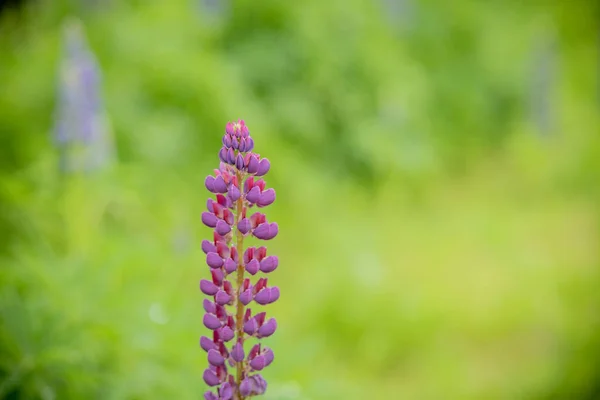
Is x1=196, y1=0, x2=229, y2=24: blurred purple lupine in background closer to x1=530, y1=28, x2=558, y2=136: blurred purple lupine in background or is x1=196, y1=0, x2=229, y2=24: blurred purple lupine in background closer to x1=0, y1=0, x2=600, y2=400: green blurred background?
x1=0, y1=0, x2=600, y2=400: green blurred background

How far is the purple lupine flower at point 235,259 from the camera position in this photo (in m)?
1.30

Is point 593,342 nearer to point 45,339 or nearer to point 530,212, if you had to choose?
point 530,212

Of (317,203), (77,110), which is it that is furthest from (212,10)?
(77,110)

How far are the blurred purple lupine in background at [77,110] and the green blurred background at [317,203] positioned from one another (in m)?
0.04

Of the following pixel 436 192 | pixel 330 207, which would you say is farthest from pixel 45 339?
pixel 436 192

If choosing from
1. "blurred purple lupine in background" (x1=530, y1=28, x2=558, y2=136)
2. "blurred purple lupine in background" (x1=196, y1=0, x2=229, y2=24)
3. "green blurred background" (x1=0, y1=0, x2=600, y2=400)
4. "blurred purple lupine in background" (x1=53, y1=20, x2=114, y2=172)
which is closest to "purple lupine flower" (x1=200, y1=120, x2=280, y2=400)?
"green blurred background" (x1=0, y1=0, x2=600, y2=400)

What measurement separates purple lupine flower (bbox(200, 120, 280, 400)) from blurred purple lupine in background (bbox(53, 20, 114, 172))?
1728mm

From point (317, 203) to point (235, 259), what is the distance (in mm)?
2970

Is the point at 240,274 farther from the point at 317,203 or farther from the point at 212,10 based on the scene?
the point at 212,10

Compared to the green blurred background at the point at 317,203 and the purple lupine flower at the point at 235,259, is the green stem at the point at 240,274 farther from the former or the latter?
the green blurred background at the point at 317,203

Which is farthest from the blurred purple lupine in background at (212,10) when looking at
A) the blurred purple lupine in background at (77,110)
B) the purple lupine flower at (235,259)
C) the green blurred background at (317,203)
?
the purple lupine flower at (235,259)

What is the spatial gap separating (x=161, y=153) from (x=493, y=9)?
5.08 metres

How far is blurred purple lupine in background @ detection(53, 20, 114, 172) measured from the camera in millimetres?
2893

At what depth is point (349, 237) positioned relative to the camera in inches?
162
